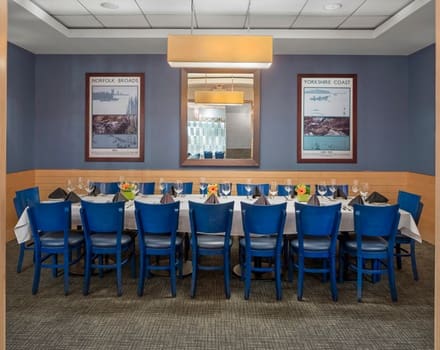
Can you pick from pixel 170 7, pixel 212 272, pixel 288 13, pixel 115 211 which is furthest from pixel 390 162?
pixel 115 211

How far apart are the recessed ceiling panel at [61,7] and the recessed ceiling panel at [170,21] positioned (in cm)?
89

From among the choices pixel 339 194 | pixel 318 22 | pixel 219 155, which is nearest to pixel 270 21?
pixel 318 22

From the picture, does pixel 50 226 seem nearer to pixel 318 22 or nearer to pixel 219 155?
pixel 219 155

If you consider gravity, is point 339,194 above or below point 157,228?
above

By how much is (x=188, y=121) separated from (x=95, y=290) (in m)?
3.64

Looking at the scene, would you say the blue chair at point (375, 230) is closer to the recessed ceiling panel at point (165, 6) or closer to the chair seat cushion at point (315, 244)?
the chair seat cushion at point (315, 244)

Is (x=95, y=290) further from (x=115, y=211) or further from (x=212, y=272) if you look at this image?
(x=212, y=272)

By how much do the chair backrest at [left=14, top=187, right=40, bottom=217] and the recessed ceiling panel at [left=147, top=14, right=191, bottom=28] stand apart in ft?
8.98

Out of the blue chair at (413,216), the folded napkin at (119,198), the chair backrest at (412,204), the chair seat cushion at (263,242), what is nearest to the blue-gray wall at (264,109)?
the chair backrest at (412,204)

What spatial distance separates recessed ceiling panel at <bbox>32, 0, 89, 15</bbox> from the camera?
4961mm

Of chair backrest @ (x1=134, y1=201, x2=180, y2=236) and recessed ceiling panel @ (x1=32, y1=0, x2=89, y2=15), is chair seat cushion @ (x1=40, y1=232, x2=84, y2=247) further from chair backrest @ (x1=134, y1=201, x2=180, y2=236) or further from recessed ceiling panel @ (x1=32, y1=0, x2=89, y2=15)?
recessed ceiling panel @ (x1=32, y1=0, x2=89, y2=15)

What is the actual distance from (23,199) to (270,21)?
3911mm

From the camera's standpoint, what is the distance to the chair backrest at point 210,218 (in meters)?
3.83

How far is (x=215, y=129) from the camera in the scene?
7.21 meters
